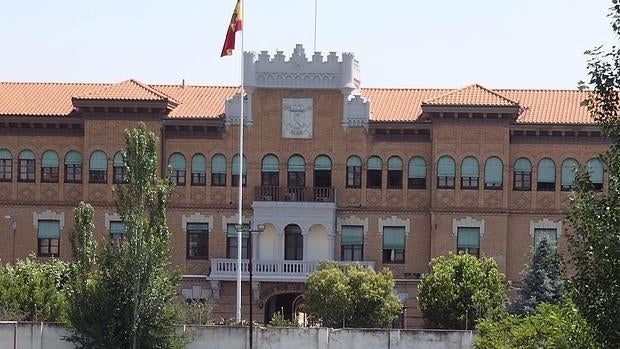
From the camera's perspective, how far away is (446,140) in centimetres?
7294

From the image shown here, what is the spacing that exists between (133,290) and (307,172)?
59.4 feet

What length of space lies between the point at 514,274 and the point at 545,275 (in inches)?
340

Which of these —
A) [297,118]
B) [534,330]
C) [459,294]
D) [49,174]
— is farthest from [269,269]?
[534,330]

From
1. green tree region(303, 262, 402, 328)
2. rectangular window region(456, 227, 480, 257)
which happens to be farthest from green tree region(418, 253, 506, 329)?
rectangular window region(456, 227, 480, 257)

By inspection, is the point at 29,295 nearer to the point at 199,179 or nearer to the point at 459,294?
the point at 199,179

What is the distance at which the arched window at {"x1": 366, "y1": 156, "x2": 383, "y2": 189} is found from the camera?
74000mm

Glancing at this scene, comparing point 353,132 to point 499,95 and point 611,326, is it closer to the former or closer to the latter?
point 499,95

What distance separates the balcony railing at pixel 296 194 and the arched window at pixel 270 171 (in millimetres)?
382

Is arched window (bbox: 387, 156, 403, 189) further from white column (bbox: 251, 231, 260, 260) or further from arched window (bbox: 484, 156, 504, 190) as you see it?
white column (bbox: 251, 231, 260, 260)

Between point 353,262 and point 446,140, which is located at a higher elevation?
point 446,140

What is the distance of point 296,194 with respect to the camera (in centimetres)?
7381

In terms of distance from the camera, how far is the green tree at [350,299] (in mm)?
65250

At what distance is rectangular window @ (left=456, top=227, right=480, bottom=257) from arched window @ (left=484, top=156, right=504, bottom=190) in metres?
1.90

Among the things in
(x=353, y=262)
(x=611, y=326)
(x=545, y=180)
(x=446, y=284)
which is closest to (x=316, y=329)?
(x=446, y=284)
